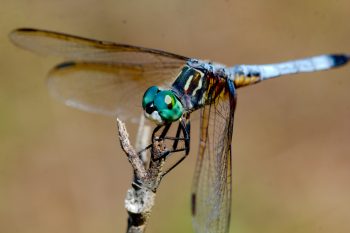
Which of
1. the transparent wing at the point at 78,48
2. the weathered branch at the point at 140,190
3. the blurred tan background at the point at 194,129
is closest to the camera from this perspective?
the weathered branch at the point at 140,190

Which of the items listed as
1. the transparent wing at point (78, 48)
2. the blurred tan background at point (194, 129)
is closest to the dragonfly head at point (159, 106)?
the transparent wing at point (78, 48)

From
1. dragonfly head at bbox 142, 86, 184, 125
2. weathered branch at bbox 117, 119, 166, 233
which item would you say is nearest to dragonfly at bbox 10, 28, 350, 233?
dragonfly head at bbox 142, 86, 184, 125

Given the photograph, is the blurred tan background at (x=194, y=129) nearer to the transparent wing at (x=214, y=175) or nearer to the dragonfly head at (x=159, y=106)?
the transparent wing at (x=214, y=175)

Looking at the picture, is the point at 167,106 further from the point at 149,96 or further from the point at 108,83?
the point at 108,83

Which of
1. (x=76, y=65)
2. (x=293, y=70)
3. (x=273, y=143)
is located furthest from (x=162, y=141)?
(x=273, y=143)

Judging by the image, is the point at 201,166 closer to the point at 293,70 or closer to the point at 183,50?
the point at 293,70

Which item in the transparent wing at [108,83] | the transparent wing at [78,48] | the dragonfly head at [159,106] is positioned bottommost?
the dragonfly head at [159,106]

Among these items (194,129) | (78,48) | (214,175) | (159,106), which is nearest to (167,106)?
(159,106)
